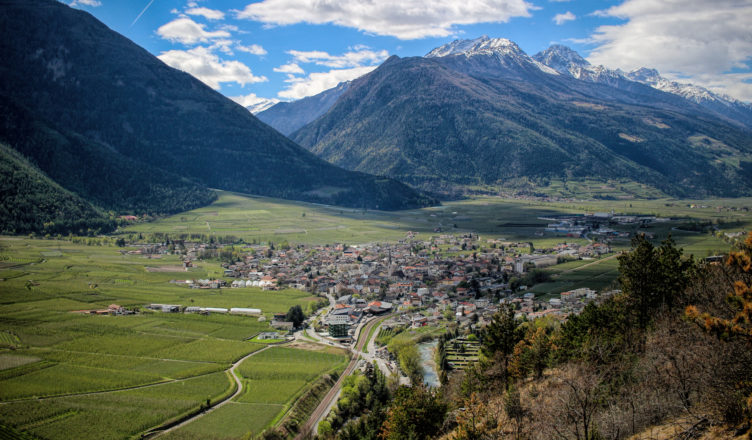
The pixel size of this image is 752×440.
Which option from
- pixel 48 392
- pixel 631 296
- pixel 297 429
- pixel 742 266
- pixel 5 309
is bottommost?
pixel 297 429

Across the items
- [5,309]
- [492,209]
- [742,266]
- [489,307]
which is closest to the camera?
[742,266]

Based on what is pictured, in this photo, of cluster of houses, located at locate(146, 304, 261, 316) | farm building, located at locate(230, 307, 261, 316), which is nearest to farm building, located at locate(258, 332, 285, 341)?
cluster of houses, located at locate(146, 304, 261, 316)

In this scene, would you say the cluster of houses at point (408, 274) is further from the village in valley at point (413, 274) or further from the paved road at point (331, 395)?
the paved road at point (331, 395)

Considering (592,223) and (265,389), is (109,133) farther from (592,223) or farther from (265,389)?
(265,389)

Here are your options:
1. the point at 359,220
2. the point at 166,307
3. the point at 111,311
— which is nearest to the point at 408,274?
the point at 166,307

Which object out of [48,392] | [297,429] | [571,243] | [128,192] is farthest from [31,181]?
[571,243]

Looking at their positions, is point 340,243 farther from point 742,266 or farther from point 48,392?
point 742,266

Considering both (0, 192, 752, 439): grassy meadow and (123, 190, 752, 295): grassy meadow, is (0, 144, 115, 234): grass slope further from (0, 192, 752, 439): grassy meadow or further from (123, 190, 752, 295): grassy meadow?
(123, 190, 752, 295): grassy meadow
